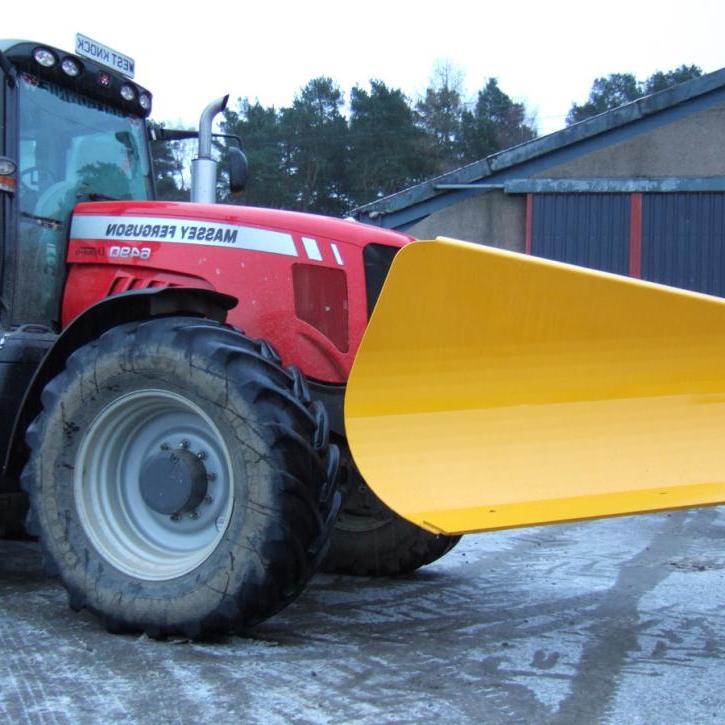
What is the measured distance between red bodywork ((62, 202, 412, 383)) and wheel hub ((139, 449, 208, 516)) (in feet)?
2.19

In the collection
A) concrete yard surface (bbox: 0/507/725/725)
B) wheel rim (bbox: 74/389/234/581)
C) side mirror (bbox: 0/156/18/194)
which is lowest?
concrete yard surface (bbox: 0/507/725/725)

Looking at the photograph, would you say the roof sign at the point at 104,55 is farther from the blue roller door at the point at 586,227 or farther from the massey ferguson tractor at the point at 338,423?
the blue roller door at the point at 586,227

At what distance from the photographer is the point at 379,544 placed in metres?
5.16

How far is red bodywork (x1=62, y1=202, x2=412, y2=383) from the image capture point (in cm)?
427

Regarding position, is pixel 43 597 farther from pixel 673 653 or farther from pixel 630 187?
pixel 630 187

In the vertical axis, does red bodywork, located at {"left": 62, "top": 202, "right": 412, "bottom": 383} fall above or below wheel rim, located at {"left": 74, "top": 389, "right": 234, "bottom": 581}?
above

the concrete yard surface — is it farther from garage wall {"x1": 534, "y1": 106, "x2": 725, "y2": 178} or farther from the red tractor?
garage wall {"x1": 534, "y1": 106, "x2": 725, "y2": 178}

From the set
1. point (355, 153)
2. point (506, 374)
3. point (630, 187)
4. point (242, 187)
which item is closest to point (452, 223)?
point (630, 187)

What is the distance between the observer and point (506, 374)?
3.74 meters

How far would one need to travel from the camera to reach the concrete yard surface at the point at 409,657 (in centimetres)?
310

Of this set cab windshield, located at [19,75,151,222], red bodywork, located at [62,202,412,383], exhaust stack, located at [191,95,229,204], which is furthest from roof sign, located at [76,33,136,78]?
red bodywork, located at [62,202,412,383]

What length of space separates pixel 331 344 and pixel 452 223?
917cm

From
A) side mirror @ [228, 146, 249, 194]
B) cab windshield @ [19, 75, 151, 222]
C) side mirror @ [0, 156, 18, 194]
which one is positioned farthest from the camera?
side mirror @ [228, 146, 249, 194]

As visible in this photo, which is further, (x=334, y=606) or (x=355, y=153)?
(x=355, y=153)
